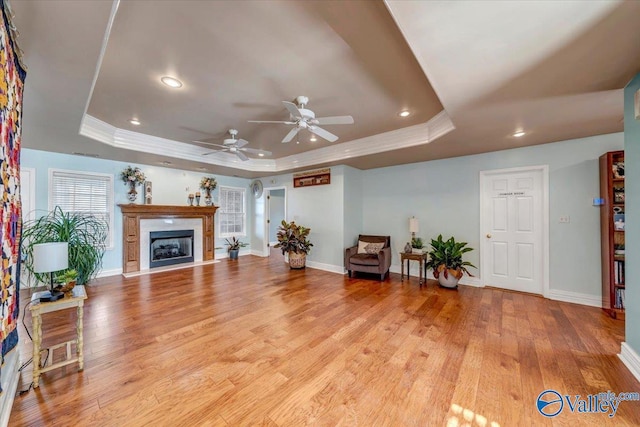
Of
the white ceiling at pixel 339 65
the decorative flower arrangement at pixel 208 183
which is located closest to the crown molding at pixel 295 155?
the white ceiling at pixel 339 65

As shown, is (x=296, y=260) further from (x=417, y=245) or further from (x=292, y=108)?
(x=292, y=108)

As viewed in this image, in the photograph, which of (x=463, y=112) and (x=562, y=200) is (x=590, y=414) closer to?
(x=463, y=112)

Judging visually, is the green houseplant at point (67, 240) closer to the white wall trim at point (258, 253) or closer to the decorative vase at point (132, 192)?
the decorative vase at point (132, 192)

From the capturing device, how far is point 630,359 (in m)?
2.04

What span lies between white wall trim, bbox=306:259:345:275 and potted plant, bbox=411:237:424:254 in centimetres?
156

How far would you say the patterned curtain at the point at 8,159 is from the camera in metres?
1.26

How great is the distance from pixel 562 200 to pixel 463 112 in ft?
8.45

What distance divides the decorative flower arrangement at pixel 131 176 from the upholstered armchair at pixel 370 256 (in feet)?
16.0

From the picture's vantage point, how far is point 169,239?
5.97 metres

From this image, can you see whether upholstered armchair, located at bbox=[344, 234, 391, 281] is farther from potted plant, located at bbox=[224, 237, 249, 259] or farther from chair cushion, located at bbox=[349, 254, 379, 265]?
potted plant, located at bbox=[224, 237, 249, 259]

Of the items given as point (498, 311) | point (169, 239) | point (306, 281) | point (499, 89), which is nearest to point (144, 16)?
point (499, 89)

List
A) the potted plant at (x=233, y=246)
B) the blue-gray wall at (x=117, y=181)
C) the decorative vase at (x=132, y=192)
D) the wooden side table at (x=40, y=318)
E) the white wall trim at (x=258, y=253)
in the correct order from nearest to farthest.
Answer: the wooden side table at (x=40, y=318) → the blue-gray wall at (x=117, y=181) → the decorative vase at (x=132, y=192) → the potted plant at (x=233, y=246) → the white wall trim at (x=258, y=253)

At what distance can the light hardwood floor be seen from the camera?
5.27 feet

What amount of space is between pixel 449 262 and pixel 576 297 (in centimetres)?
173
